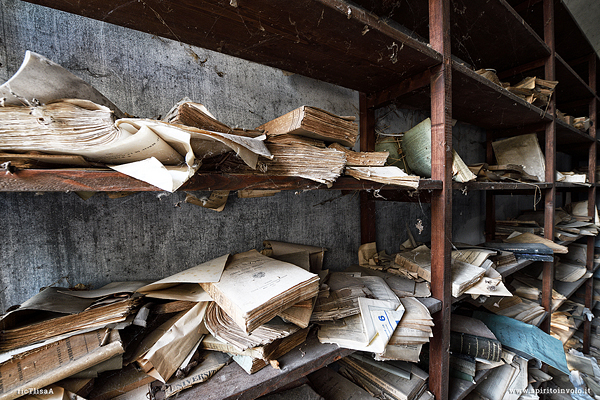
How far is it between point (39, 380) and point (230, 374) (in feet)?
1.26

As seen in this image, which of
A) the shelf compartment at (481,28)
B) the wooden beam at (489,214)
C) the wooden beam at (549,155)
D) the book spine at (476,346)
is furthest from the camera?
the wooden beam at (489,214)

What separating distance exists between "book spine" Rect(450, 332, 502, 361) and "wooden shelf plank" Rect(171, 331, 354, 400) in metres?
0.77

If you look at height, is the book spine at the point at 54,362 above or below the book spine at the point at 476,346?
above

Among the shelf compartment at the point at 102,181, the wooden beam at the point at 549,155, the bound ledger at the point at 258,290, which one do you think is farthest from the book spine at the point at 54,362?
the wooden beam at the point at 549,155

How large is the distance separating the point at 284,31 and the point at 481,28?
1.37m

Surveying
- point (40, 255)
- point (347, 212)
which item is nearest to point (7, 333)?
point (40, 255)

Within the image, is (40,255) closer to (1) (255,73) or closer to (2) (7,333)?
(2) (7,333)

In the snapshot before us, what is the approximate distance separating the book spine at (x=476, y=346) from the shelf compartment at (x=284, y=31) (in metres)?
1.25

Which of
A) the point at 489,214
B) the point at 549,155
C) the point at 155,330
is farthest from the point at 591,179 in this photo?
the point at 155,330

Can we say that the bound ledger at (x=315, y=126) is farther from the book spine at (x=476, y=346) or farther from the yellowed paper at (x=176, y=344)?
the book spine at (x=476, y=346)

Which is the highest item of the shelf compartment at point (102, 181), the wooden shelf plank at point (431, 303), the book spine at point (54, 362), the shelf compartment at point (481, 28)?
the shelf compartment at point (481, 28)

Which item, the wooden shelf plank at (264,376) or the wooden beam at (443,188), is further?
the wooden beam at (443,188)

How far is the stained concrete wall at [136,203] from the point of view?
24.2 inches

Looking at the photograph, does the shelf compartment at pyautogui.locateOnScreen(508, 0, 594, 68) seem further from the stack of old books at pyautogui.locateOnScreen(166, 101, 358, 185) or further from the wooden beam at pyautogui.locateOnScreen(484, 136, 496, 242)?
the stack of old books at pyautogui.locateOnScreen(166, 101, 358, 185)
